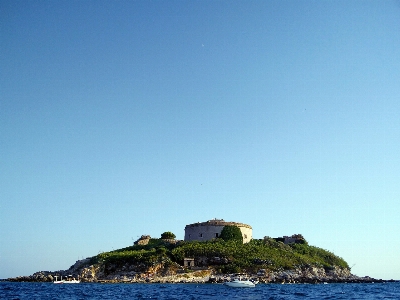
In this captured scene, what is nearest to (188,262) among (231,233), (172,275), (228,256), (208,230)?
(172,275)

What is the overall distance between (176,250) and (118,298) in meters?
34.1

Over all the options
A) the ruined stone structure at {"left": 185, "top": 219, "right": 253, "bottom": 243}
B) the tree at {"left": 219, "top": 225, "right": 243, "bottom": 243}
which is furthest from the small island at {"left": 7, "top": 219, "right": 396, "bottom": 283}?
the ruined stone structure at {"left": 185, "top": 219, "right": 253, "bottom": 243}

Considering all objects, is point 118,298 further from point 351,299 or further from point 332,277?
point 332,277

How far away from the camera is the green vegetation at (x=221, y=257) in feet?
212

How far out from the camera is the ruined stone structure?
79938 millimetres

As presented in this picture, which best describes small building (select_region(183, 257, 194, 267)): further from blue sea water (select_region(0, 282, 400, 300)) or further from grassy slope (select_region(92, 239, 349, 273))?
blue sea water (select_region(0, 282, 400, 300))

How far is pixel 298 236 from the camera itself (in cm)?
9194

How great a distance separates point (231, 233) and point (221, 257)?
43.7 feet

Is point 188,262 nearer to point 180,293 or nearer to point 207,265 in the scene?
point 207,265

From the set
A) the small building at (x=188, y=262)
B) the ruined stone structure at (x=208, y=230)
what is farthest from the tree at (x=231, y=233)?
the small building at (x=188, y=262)

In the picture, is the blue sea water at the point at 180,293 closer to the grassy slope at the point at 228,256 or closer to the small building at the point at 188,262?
the grassy slope at the point at 228,256

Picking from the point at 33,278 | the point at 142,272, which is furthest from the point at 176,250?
the point at 33,278

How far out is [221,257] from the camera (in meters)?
65.9

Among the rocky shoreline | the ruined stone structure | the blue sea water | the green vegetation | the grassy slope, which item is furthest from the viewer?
the ruined stone structure
